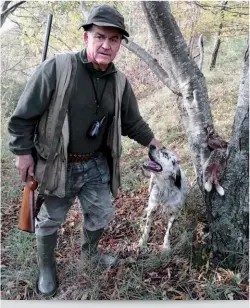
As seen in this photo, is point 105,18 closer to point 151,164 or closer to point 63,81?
point 63,81

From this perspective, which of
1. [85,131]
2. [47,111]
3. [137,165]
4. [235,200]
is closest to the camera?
[47,111]

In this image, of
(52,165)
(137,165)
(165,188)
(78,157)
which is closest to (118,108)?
(78,157)

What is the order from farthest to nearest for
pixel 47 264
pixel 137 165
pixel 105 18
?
pixel 137 165, pixel 47 264, pixel 105 18

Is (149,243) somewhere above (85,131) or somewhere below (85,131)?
below

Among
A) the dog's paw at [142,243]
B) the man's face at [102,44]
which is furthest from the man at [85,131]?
the dog's paw at [142,243]

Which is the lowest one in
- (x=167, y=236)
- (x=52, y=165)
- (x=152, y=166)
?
(x=167, y=236)

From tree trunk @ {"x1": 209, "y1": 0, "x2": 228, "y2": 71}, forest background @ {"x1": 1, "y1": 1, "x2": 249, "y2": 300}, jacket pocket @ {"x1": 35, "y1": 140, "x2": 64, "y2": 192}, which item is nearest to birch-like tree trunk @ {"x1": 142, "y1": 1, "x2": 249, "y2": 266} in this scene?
forest background @ {"x1": 1, "y1": 1, "x2": 249, "y2": 300}

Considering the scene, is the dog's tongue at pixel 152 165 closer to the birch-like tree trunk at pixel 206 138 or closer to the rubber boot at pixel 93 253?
the birch-like tree trunk at pixel 206 138

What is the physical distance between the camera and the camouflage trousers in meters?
2.72

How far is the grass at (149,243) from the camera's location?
9.02 ft

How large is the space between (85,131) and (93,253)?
3.56 feet

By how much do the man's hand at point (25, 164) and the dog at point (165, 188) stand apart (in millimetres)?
1015

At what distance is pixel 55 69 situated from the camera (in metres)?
2.41

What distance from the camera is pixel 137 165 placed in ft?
11.3
